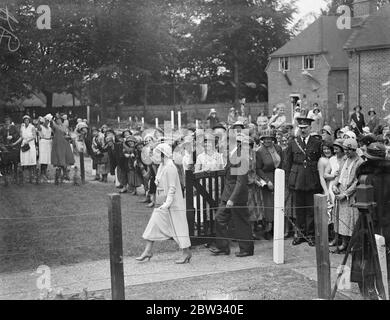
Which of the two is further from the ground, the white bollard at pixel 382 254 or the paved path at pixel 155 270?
the white bollard at pixel 382 254

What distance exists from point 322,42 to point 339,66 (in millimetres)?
4911

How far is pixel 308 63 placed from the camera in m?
25.2

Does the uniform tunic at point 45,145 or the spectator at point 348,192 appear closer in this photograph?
the spectator at point 348,192

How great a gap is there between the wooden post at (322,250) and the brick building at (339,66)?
1505cm

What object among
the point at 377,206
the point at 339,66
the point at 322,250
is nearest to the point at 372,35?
the point at 339,66

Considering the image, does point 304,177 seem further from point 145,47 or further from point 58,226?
point 145,47

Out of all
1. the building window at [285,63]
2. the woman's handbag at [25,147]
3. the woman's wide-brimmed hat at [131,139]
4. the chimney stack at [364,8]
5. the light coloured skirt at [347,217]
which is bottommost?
the light coloured skirt at [347,217]

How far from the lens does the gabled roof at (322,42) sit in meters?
22.9

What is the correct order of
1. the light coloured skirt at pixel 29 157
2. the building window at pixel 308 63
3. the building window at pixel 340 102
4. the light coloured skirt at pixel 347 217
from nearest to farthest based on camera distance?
the light coloured skirt at pixel 347 217, the light coloured skirt at pixel 29 157, the building window at pixel 308 63, the building window at pixel 340 102

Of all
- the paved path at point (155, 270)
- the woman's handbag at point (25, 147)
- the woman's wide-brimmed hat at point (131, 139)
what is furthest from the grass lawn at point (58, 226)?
the woman's wide-brimmed hat at point (131, 139)

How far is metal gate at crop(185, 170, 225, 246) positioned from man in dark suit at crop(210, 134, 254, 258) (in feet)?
1.16

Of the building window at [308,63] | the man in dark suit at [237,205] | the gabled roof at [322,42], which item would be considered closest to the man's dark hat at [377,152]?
the man in dark suit at [237,205]

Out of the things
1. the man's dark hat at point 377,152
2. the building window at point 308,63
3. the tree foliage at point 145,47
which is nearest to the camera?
the man's dark hat at point 377,152

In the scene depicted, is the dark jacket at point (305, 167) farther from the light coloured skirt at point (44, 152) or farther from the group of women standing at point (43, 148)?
the light coloured skirt at point (44, 152)
